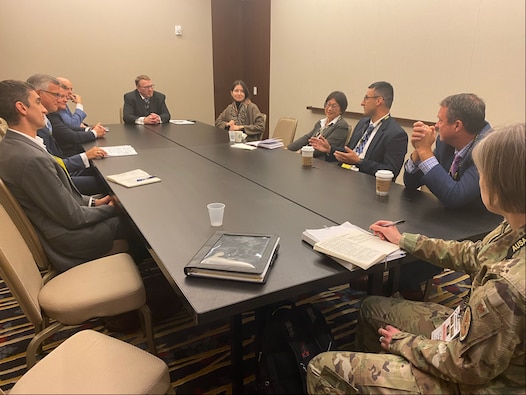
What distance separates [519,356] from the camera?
0.89 meters

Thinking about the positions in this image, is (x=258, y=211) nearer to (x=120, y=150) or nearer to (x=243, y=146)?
(x=243, y=146)

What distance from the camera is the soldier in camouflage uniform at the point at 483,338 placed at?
0.86 meters

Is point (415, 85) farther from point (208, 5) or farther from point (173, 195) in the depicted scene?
point (208, 5)

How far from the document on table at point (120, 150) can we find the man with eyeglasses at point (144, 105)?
5.13 ft

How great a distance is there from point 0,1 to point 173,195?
A: 502 cm

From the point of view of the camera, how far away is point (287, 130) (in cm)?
431

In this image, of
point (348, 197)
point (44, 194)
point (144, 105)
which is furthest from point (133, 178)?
point (144, 105)

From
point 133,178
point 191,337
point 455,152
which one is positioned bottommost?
point 191,337

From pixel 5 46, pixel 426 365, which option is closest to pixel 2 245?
pixel 426 365

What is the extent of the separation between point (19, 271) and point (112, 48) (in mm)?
5282

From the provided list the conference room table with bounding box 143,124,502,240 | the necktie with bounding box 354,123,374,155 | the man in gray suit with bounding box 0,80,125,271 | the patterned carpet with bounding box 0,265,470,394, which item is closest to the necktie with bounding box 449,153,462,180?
the conference room table with bounding box 143,124,502,240

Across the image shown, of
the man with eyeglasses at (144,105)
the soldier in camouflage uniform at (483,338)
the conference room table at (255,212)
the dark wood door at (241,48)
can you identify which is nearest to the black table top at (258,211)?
the conference room table at (255,212)

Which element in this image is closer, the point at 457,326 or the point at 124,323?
the point at 457,326

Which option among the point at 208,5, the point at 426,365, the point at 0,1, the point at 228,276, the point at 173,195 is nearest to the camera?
the point at 426,365
